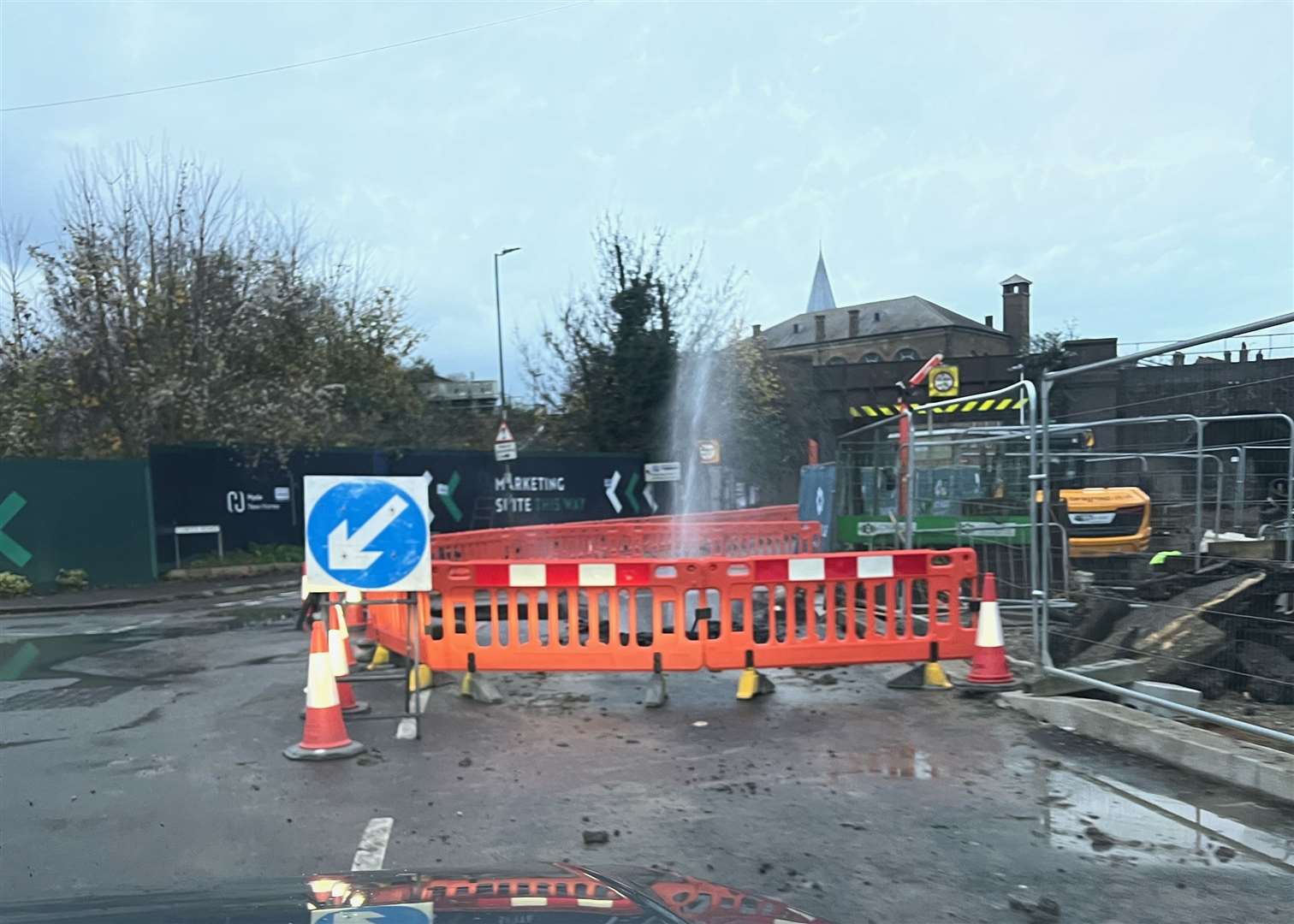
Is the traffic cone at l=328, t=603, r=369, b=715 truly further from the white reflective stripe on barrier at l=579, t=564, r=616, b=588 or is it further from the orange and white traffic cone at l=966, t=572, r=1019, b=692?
the orange and white traffic cone at l=966, t=572, r=1019, b=692

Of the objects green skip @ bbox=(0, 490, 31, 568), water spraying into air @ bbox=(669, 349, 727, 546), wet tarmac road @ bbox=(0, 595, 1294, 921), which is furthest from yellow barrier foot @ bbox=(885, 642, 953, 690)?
water spraying into air @ bbox=(669, 349, 727, 546)

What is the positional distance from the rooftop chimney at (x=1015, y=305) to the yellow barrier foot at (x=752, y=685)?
256 ft

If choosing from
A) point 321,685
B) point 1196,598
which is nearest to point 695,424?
point 1196,598

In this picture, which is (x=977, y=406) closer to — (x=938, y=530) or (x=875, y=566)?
(x=938, y=530)

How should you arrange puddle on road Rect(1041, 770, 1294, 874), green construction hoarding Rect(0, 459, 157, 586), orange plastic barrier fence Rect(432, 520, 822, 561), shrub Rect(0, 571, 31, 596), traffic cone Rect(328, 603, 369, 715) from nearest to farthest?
puddle on road Rect(1041, 770, 1294, 874)
traffic cone Rect(328, 603, 369, 715)
orange plastic barrier fence Rect(432, 520, 822, 561)
shrub Rect(0, 571, 31, 596)
green construction hoarding Rect(0, 459, 157, 586)

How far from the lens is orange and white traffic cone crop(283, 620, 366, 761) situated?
6188 mm

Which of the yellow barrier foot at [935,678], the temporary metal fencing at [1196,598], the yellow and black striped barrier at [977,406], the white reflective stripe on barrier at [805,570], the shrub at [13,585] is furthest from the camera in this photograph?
the shrub at [13,585]

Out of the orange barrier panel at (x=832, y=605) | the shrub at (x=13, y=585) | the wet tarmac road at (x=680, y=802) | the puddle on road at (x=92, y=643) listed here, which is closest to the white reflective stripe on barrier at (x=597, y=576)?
the orange barrier panel at (x=832, y=605)

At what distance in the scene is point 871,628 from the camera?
7.88m

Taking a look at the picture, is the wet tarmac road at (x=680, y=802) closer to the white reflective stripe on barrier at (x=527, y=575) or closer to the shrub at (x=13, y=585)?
the white reflective stripe on barrier at (x=527, y=575)

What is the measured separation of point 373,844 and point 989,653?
5.03 meters

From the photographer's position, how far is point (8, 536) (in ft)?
55.9

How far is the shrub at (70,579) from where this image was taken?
17391 mm

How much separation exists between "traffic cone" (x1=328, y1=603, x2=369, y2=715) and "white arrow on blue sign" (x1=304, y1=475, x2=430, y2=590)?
2.02ft
